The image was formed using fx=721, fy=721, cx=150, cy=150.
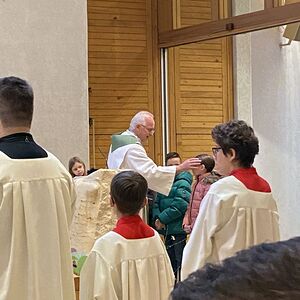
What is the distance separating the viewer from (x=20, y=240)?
2785mm

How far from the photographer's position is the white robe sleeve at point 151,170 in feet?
17.8

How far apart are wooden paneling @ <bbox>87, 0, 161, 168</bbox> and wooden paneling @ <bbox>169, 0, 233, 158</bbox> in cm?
23

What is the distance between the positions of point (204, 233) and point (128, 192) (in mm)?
403

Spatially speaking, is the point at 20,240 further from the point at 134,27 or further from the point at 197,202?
the point at 134,27

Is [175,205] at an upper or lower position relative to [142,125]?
lower

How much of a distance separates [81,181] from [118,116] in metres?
3.34

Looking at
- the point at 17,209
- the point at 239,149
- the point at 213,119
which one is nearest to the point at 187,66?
the point at 213,119

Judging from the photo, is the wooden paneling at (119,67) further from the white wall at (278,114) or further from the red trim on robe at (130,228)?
the red trim on robe at (130,228)

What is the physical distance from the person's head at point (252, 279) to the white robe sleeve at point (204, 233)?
97.6 inches

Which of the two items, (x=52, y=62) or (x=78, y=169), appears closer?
(x=78, y=169)

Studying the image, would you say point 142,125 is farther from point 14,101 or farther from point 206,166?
point 14,101

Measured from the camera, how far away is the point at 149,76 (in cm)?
812

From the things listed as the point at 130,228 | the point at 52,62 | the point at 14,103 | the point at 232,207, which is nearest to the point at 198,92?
the point at 52,62

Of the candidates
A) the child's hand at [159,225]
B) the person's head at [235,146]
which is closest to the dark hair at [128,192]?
the person's head at [235,146]
